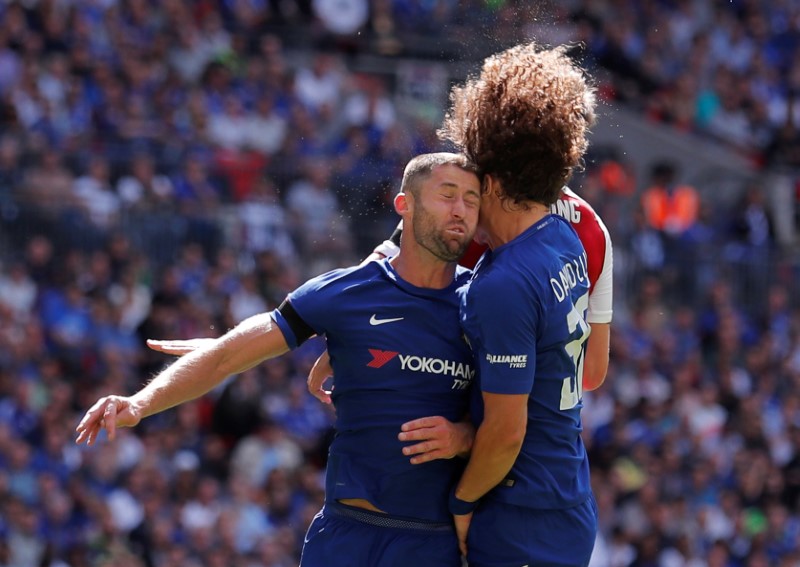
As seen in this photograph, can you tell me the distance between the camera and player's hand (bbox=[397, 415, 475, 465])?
455 cm

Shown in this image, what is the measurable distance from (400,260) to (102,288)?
24.5ft

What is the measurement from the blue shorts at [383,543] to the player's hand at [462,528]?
3cm

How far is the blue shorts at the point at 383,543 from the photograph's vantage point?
4641 millimetres

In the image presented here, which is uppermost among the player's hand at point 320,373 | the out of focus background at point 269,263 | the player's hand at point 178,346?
the player's hand at point 178,346

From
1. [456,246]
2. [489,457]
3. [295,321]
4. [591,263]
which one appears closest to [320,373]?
[295,321]

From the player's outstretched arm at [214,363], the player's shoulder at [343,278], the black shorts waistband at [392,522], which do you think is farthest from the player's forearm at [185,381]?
the black shorts waistband at [392,522]

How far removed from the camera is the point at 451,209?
459 centimetres

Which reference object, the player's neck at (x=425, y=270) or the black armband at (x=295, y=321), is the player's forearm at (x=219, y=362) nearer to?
the black armband at (x=295, y=321)

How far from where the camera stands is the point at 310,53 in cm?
1519

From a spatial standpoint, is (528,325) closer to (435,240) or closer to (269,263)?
(435,240)

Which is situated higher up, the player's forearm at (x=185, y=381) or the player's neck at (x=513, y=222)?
the player's neck at (x=513, y=222)

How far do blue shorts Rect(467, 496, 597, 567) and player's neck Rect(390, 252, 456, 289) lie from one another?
29.2 inches

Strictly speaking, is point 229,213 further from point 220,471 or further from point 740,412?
point 740,412

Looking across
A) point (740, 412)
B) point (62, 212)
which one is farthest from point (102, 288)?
point (740, 412)
